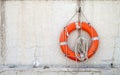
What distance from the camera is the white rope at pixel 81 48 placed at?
571cm

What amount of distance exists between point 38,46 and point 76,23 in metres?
0.86

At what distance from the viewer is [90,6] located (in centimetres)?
578

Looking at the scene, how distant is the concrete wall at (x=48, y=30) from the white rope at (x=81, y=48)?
0.14 m

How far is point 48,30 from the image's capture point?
582 centimetres

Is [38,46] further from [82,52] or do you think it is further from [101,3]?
[101,3]

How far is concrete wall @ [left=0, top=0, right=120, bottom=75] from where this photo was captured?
578cm

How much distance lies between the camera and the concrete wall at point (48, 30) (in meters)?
5.78

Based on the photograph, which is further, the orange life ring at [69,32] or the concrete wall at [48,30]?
the concrete wall at [48,30]

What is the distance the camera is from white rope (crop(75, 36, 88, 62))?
18.7 ft

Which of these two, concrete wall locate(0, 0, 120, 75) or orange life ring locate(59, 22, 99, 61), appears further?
concrete wall locate(0, 0, 120, 75)

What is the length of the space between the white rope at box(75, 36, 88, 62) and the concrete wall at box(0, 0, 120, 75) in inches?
5.5

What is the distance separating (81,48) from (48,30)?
0.73m

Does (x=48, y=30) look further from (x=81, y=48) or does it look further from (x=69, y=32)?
(x=81, y=48)

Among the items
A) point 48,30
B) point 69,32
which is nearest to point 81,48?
point 69,32
